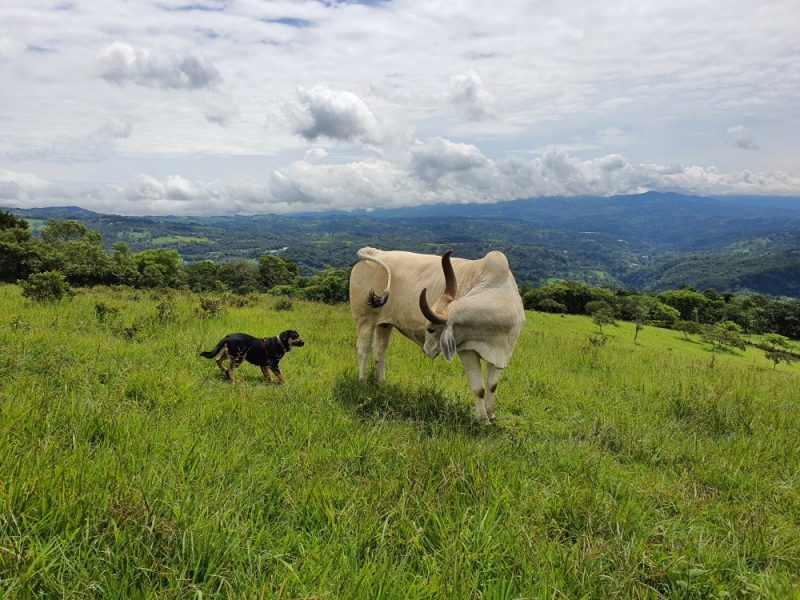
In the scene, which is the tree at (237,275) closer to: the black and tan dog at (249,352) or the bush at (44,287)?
the bush at (44,287)

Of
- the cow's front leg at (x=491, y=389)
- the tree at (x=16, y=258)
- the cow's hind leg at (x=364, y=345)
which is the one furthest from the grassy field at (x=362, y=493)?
the tree at (x=16, y=258)

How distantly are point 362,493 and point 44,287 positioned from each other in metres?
12.2

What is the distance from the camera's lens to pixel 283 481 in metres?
3.38

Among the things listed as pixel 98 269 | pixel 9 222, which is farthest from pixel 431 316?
pixel 9 222

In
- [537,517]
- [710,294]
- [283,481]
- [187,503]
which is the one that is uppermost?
[187,503]

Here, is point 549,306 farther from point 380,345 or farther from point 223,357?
point 223,357

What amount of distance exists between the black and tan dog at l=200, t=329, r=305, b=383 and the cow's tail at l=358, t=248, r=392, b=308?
158 cm

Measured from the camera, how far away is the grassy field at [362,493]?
2.32m

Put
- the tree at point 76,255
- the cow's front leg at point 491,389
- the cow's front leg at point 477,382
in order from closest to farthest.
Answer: the cow's front leg at point 477,382 → the cow's front leg at point 491,389 → the tree at point 76,255

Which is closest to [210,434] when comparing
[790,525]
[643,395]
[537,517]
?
[537,517]

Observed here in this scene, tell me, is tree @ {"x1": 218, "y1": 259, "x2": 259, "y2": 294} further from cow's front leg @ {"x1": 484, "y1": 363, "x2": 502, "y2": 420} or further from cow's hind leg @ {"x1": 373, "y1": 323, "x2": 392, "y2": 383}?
cow's front leg @ {"x1": 484, "y1": 363, "x2": 502, "y2": 420}

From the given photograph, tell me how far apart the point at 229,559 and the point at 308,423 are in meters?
2.44

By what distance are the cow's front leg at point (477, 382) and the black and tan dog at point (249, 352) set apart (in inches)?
118

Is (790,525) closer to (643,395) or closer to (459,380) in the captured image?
(643,395)
